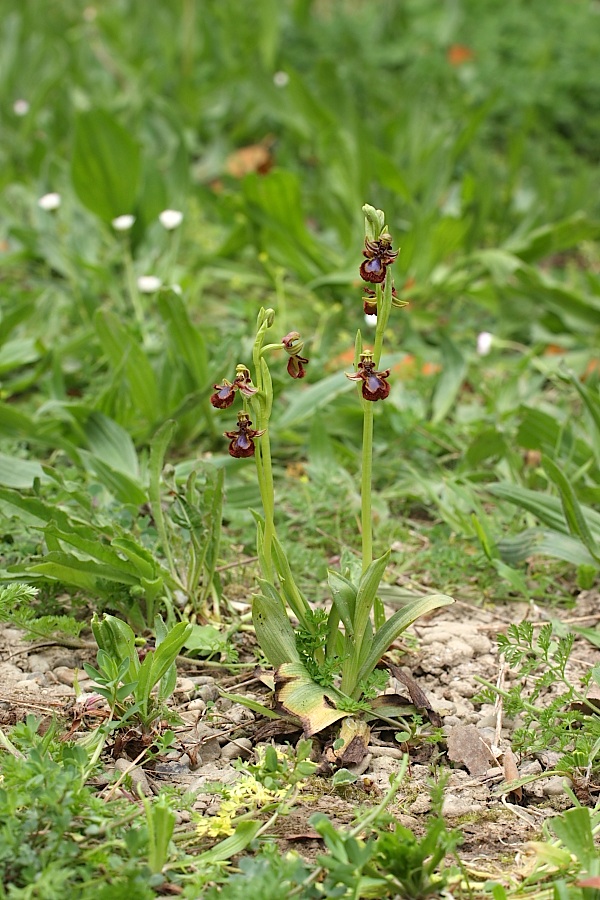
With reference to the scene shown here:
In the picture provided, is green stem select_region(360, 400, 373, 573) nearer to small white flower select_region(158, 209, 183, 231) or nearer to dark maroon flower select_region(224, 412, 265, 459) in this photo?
dark maroon flower select_region(224, 412, 265, 459)

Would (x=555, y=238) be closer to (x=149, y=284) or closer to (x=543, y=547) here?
(x=149, y=284)

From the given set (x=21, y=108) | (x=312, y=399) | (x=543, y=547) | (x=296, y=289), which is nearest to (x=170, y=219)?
(x=296, y=289)

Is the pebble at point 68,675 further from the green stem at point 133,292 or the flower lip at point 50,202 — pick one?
the flower lip at point 50,202

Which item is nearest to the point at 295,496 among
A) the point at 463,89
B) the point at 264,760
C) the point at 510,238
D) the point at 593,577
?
the point at 593,577

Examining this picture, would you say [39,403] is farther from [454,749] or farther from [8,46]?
[8,46]

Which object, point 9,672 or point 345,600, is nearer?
point 345,600

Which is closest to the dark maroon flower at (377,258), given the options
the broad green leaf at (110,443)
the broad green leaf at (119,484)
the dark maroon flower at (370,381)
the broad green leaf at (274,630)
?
the dark maroon flower at (370,381)

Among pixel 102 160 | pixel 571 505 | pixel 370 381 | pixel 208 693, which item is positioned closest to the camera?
pixel 370 381
